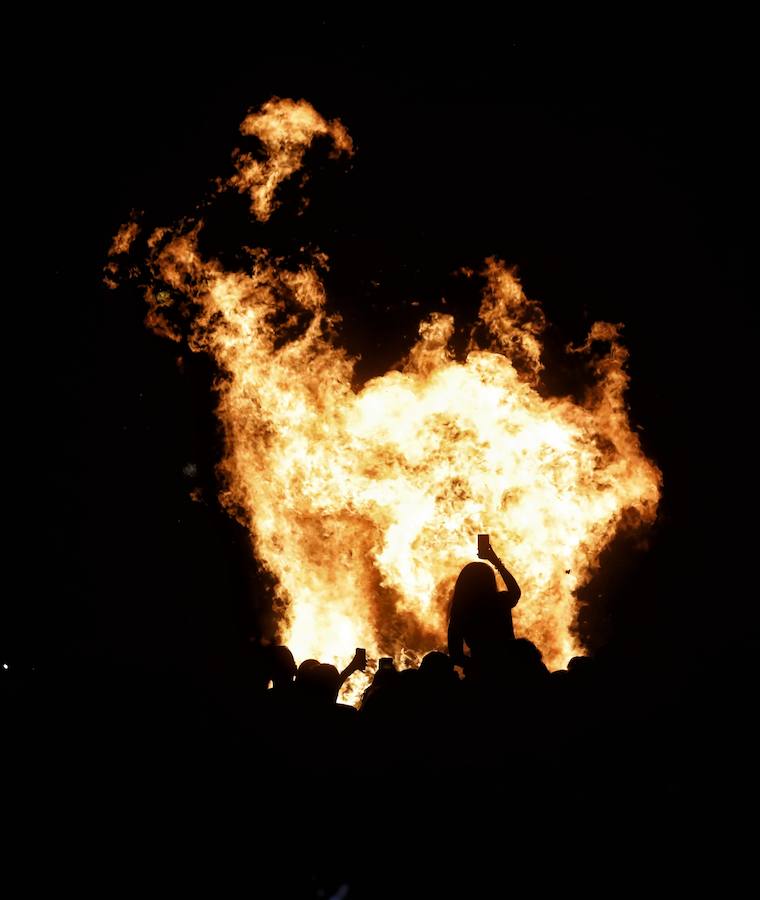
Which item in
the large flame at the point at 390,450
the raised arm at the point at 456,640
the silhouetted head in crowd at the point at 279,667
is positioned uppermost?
the large flame at the point at 390,450

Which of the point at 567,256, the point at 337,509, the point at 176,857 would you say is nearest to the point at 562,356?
the point at 567,256

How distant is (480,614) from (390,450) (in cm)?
267

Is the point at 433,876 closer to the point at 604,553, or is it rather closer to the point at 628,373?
the point at 604,553

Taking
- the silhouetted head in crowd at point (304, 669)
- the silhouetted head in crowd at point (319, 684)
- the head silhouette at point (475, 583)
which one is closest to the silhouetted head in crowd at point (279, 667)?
the silhouetted head in crowd at point (304, 669)

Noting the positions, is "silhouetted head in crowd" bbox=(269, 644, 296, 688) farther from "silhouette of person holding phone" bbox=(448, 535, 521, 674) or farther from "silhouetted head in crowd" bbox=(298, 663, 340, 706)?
"silhouette of person holding phone" bbox=(448, 535, 521, 674)

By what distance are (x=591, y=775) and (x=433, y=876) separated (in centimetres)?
88

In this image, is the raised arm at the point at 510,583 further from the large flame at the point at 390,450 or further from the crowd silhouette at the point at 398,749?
the large flame at the point at 390,450

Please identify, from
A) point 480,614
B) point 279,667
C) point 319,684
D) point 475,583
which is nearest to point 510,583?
point 475,583

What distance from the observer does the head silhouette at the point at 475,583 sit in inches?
178

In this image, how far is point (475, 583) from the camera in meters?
4.57

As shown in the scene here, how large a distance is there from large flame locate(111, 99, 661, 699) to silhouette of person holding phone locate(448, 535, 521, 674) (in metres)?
2.04

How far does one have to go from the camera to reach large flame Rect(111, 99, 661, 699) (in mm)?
6637

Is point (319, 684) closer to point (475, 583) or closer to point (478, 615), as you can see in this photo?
point (478, 615)

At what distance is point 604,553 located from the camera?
739 centimetres
